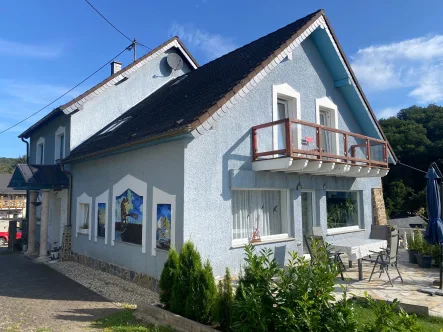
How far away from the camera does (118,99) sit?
14.1 metres

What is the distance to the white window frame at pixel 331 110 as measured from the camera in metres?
11.5

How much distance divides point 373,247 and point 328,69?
259 inches

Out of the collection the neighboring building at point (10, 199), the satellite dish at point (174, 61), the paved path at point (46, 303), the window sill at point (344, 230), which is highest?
the satellite dish at point (174, 61)

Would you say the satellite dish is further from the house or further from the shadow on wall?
the shadow on wall

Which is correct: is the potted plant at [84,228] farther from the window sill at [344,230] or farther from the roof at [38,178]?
the window sill at [344,230]

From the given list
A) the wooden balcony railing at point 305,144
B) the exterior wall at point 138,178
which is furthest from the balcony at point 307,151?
the exterior wall at point 138,178

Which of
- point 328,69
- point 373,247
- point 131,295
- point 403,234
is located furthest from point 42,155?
point 403,234

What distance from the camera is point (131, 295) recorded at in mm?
8086

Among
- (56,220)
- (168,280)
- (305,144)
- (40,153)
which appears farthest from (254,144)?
(40,153)

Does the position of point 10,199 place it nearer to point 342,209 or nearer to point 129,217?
point 129,217

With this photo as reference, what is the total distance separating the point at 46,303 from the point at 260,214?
5590mm

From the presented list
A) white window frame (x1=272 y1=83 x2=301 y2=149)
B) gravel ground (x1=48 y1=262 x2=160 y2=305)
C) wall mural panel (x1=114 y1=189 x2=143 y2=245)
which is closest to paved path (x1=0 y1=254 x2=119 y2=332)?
gravel ground (x1=48 y1=262 x2=160 y2=305)

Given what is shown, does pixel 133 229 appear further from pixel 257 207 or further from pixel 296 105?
pixel 296 105

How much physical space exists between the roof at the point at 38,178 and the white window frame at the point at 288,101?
27.2 ft
